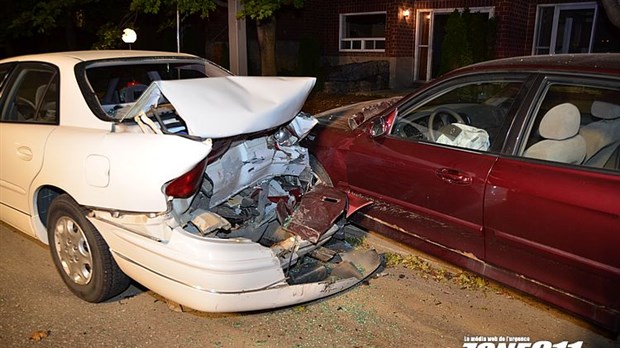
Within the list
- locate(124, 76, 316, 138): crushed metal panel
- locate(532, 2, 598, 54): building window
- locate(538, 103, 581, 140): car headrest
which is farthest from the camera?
locate(532, 2, 598, 54): building window

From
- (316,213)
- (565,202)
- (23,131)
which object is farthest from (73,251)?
(565,202)

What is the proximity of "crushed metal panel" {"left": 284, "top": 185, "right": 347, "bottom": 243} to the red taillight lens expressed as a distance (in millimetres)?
823

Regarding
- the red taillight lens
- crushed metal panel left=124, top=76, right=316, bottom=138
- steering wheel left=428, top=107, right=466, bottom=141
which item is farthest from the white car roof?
steering wheel left=428, top=107, right=466, bottom=141

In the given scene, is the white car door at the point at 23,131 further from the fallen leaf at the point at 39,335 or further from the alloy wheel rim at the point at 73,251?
the fallen leaf at the point at 39,335

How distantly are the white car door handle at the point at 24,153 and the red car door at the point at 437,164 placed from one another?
247 centimetres

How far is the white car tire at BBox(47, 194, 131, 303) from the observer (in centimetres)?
343

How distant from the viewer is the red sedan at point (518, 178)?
2982 millimetres

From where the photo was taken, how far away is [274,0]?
1045 centimetres

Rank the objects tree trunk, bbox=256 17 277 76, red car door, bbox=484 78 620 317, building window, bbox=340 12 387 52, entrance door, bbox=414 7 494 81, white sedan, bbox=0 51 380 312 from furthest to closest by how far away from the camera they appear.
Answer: building window, bbox=340 12 387 52, entrance door, bbox=414 7 494 81, tree trunk, bbox=256 17 277 76, white sedan, bbox=0 51 380 312, red car door, bbox=484 78 620 317

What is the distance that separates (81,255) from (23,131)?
3.78 ft

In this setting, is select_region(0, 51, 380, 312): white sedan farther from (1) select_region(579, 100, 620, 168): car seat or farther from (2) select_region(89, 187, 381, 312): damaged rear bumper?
(1) select_region(579, 100, 620, 168): car seat

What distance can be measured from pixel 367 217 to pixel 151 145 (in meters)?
1.97

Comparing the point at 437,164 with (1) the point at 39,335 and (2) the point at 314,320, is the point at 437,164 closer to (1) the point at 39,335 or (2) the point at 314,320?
(2) the point at 314,320

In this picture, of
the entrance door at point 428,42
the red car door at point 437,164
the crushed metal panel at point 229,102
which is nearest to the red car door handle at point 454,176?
the red car door at point 437,164
